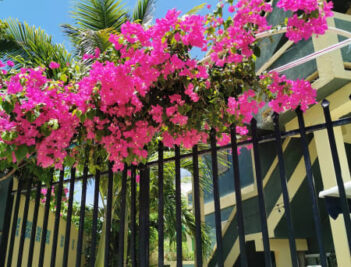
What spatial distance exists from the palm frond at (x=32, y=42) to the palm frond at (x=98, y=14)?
0.70 metres

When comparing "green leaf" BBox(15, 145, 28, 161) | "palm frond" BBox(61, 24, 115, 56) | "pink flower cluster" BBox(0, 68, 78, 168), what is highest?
"palm frond" BBox(61, 24, 115, 56)

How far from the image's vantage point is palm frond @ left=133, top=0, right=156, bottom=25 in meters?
5.75

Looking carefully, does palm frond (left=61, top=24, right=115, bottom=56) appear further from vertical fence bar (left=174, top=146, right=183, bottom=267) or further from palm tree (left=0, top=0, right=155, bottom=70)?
vertical fence bar (left=174, top=146, right=183, bottom=267)

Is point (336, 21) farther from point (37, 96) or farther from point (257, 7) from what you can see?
point (37, 96)

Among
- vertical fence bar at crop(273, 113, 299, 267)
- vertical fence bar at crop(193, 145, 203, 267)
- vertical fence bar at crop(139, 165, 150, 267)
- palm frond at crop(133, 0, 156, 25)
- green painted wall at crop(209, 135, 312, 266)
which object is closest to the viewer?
vertical fence bar at crop(273, 113, 299, 267)

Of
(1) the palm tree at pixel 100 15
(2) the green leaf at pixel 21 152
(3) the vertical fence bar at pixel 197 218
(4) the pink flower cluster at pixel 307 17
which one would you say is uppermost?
(1) the palm tree at pixel 100 15

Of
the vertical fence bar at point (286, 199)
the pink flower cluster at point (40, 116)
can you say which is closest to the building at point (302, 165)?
the vertical fence bar at point (286, 199)

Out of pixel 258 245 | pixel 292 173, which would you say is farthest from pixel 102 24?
pixel 258 245

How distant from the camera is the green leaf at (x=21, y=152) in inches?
98.3

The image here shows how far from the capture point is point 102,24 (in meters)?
5.75

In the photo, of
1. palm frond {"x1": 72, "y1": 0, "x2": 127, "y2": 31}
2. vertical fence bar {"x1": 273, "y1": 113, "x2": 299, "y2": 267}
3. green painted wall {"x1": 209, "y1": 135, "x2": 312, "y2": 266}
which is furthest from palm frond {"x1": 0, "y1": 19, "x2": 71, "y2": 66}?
green painted wall {"x1": 209, "y1": 135, "x2": 312, "y2": 266}

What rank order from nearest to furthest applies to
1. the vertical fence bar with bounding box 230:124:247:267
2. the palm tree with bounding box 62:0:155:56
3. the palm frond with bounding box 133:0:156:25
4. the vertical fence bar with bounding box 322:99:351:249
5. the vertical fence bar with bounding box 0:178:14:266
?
the vertical fence bar with bounding box 322:99:351:249
the vertical fence bar with bounding box 230:124:247:267
the vertical fence bar with bounding box 0:178:14:266
the palm tree with bounding box 62:0:155:56
the palm frond with bounding box 133:0:156:25

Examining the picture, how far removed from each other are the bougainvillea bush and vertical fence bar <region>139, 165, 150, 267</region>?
222mm

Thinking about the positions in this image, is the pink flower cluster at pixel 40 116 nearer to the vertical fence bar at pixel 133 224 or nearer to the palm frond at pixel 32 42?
the vertical fence bar at pixel 133 224
